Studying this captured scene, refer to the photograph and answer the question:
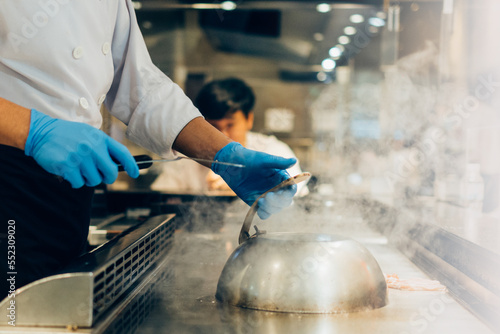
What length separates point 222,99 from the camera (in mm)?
3164

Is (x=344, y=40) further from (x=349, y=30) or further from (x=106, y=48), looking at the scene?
(x=106, y=48)

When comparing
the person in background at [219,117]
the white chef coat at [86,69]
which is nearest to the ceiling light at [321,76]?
the person in background at [219,117]

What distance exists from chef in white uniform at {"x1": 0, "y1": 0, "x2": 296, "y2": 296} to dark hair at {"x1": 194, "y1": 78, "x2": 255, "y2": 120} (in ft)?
5.92

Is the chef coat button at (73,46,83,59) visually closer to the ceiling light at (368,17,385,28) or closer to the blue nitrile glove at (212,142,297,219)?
the blue nitrile glove at (212,142,297,219)

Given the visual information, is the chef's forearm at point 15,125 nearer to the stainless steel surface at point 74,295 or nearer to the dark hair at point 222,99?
the stainless steel surface at point 74,295

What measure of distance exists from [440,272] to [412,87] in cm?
186

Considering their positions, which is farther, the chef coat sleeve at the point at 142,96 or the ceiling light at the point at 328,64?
the ceiling light at the point at 328,64

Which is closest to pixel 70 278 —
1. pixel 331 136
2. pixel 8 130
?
pixel 8 130

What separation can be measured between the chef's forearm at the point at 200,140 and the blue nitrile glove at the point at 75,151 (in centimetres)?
37

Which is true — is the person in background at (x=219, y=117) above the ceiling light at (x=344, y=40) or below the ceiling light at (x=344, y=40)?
below

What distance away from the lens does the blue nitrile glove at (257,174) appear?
1.09m

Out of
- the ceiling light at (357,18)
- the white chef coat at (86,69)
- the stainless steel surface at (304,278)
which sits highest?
the ceiling light at (357,18)

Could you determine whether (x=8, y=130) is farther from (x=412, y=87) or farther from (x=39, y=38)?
(x=412, y=87)

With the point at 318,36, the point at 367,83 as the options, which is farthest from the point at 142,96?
the point at 367,83
